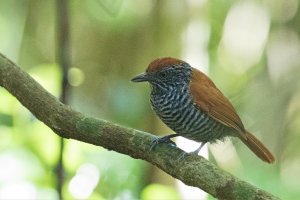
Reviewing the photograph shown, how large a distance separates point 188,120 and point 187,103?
0.09 m

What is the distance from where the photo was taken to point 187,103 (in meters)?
3.42

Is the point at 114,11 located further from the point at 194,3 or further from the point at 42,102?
the point at 42,102

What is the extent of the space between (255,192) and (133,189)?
72.6 inches

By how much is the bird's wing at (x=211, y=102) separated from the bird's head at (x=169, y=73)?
0.05 m

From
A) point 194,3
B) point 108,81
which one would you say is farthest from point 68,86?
point 108,81

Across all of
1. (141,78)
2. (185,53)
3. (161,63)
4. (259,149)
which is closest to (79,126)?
(141,78)

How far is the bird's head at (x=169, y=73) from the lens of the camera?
3449 millimetres

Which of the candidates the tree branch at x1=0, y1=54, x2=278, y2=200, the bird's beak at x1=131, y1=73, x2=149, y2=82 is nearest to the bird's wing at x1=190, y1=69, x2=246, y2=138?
the bird's beak at x1=131, y1=73, x2=149, y2=82

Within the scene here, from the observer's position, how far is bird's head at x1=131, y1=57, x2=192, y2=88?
11.3 ft

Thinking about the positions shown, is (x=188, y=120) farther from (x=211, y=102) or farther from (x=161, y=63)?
(x=161, y=63)

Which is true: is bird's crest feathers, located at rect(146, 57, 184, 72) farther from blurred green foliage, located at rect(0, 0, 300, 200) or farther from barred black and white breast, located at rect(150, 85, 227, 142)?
blurred green foliage, located at rect(0, 0, 300, 200)

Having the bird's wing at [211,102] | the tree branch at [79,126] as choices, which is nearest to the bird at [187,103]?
the bird's wing at [211,102]

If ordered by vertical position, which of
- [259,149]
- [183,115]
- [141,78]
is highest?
[141,78]

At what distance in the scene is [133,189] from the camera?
14.2 ft
